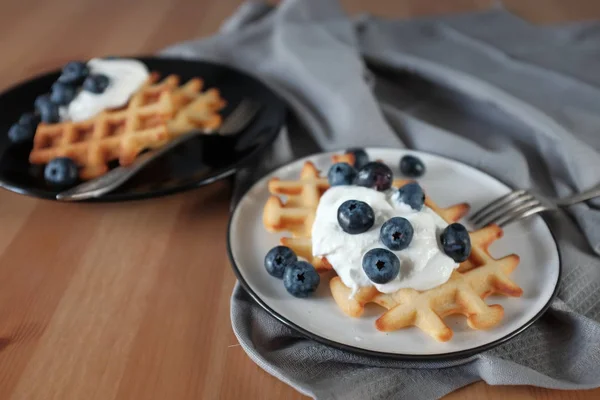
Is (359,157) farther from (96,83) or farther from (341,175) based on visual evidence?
(96,83)

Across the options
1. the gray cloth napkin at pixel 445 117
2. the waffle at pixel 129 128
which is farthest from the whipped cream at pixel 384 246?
the waffle at pixel 129 128

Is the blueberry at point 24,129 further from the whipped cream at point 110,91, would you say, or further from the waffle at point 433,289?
the waffle at point 433,289

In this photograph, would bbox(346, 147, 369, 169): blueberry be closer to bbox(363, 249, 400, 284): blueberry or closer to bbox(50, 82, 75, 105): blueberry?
bbox(363, 249, 400, 284): blueberry

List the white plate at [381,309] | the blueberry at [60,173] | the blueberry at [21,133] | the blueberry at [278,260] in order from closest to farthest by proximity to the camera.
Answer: the white plate at [381,309], the blueberry at [278,260], the blueberry at [60,173], the blueberry at [21,133]

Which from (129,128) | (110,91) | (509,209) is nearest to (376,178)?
(509,209)

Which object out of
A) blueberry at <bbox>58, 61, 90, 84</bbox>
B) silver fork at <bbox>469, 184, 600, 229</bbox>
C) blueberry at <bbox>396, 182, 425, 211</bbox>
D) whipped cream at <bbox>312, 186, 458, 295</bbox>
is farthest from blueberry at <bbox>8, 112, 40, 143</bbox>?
silver fork at <bbox>469, 184, 600, 229</bbox>

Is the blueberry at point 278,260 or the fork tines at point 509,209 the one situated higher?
the blueberry at point 278,260
